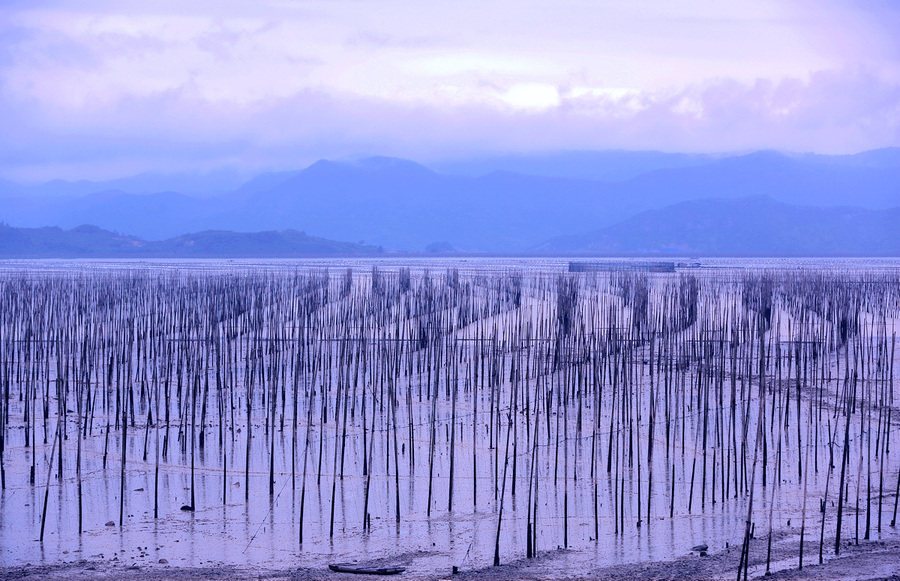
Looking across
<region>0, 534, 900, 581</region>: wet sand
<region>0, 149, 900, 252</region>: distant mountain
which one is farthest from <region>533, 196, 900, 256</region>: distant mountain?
<region>0, 534, 900, 581</region>: wet sand

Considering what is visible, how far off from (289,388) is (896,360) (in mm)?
6792

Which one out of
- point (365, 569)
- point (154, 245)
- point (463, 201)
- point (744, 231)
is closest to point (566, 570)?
point (365, 569)

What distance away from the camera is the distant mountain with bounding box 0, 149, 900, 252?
146 m

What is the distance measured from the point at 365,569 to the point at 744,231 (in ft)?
335

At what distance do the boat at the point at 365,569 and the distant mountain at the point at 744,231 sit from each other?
91.2 m

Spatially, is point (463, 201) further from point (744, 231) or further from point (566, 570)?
point (566, 570)

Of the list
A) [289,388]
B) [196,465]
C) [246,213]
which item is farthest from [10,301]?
[246,213]

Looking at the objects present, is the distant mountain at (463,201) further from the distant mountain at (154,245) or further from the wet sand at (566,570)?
the wet sand at (566,570)

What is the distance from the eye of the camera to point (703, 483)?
5.71m

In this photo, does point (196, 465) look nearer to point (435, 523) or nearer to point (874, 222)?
point (435, 523)

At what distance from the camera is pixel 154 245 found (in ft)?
264

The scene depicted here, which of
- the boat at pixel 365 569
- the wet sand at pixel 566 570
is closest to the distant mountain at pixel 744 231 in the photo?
the wet sand at pixel 566 570

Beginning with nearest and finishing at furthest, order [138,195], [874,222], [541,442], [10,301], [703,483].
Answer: [703,483], [541,442], [10,301], [874,222], [138,195]

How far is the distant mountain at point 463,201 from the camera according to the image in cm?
14550
